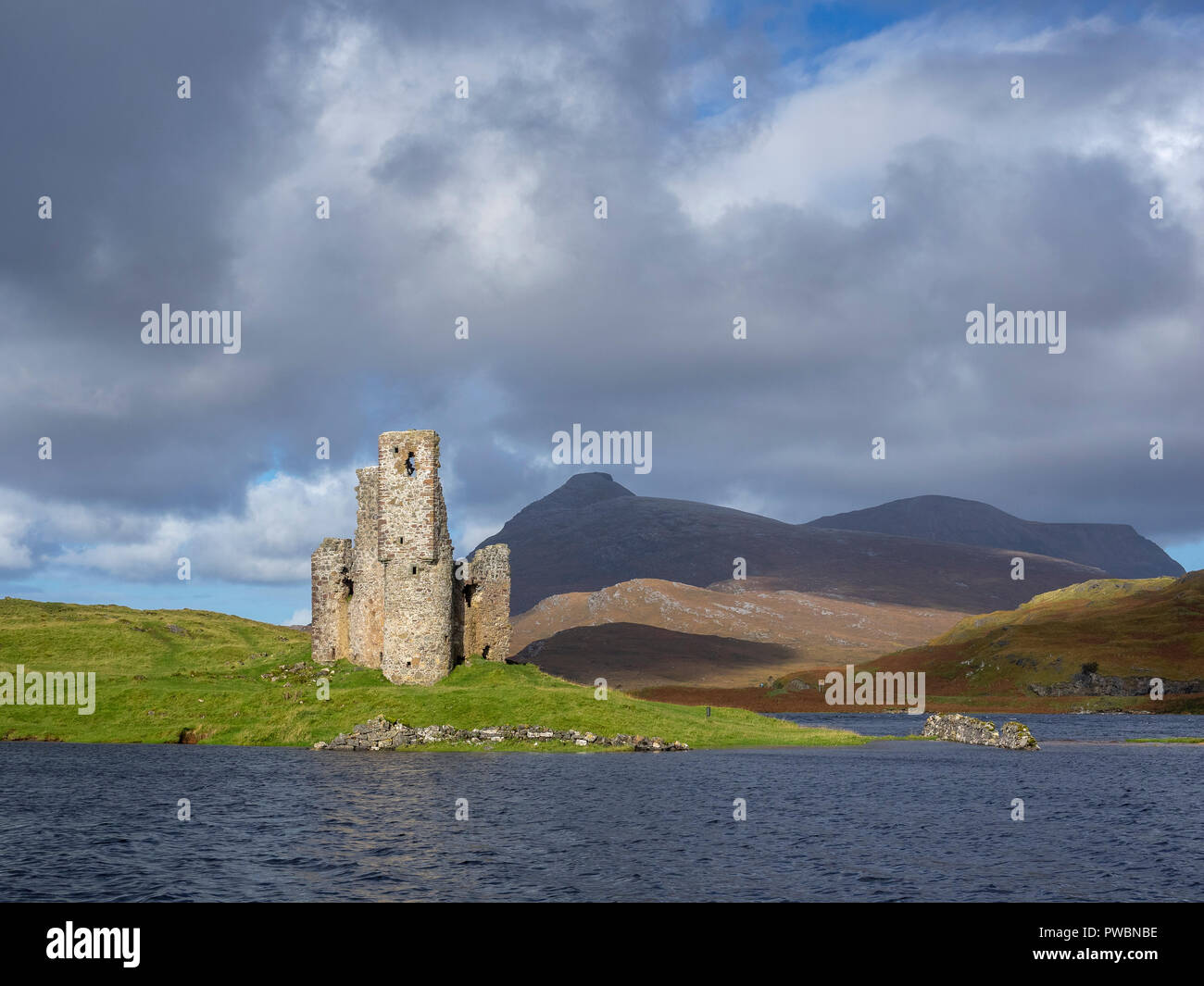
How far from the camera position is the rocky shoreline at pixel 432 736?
225 feet

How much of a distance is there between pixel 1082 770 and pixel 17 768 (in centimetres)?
6439

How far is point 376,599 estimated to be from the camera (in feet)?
268

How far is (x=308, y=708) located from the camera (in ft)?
241

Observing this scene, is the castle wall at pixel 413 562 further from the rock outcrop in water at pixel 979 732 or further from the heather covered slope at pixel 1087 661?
the heather covered slope at pixel 1087 661

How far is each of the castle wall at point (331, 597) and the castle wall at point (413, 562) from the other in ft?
36.0

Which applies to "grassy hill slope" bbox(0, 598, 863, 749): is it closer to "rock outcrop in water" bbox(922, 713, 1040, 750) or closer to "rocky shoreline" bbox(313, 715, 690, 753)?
"rocky shoreline" bbox(313, 715, 690, 753)

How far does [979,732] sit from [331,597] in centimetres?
5886

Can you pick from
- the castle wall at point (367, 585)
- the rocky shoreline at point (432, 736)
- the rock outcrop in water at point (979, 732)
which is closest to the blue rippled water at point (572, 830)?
the rocky shoreline at point (432, 736)

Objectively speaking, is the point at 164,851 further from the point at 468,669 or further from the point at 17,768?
the point at 468,669

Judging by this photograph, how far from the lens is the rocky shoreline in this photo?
68.7 meters

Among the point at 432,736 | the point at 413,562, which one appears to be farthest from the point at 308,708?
the point at 413,562

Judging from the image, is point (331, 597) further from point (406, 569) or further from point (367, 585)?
point (406, 569)

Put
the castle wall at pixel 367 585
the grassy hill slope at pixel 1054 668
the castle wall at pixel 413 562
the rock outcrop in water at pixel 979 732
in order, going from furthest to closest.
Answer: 1. the grassy hill slope at pixel 1054 668
2. the rock outcrop in water at pixel 979 732
3. the castle wall at pixel 367 585
4. the castle wall at pixel 413 562
